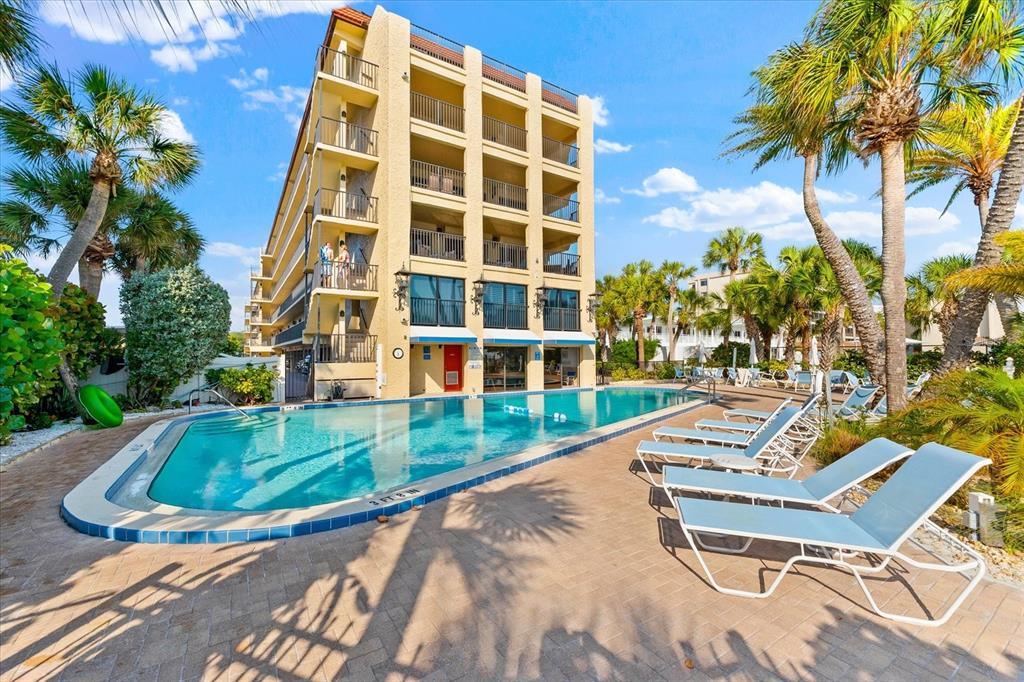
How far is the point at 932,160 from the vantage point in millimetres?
10555

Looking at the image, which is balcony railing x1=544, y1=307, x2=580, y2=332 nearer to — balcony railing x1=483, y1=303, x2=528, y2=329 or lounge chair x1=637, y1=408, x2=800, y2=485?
balcony railing x1=483, y1=303, x2=528, y2=329

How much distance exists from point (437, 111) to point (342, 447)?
1711 centimetres

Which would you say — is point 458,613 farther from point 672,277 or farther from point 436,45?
point 672,277

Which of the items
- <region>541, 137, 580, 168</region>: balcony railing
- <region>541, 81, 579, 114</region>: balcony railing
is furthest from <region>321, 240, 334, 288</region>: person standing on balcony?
<region>541, 81, 579, 114</region>: balcony railing

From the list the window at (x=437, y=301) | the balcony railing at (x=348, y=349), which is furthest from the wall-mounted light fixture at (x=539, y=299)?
the balcony railing at (x=348, y=349)

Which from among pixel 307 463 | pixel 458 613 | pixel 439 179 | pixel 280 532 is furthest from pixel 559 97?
pixel 458 613

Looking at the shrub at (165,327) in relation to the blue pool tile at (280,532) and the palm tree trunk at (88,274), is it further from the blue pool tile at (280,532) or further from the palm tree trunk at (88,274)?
the blue pool tile at (280,532)

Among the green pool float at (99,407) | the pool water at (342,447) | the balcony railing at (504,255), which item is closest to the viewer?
the pool water at (342,447)

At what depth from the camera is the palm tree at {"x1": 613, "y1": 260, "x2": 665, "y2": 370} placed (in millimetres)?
28234

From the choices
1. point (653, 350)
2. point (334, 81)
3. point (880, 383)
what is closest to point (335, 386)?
point (334, 81)

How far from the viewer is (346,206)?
18.3 metres

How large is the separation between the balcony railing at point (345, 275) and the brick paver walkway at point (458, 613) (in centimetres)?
1390

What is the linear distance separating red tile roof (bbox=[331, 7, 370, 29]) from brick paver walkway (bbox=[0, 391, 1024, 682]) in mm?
22160

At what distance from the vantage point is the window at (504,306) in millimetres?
20500
